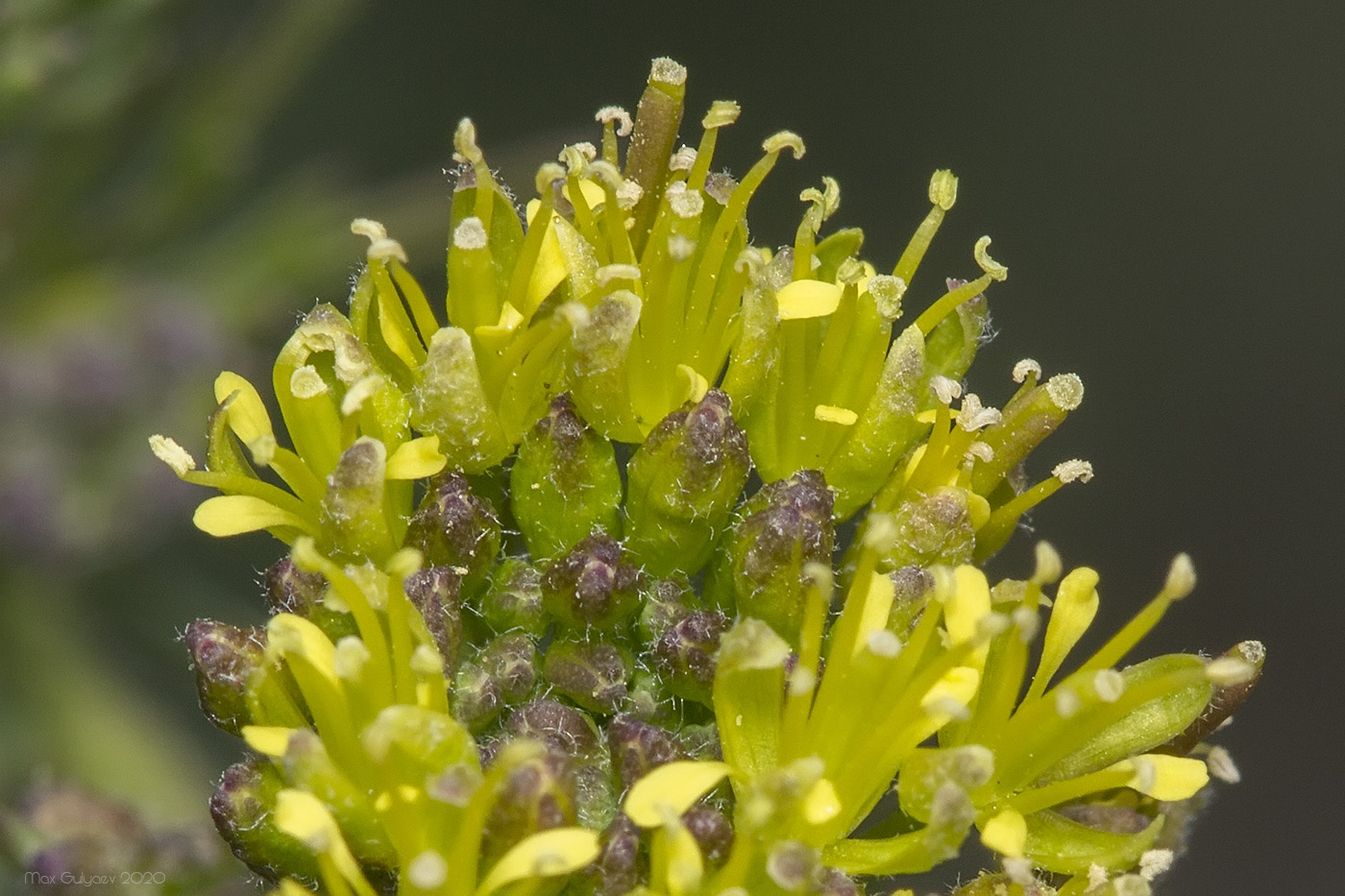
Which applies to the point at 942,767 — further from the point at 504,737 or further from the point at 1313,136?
the point at 1313,136

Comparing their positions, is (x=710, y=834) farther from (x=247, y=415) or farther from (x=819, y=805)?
(x=247, y=415)

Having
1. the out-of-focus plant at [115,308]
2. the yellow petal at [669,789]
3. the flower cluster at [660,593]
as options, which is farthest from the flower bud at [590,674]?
the out-of-focus plant at [115,308]

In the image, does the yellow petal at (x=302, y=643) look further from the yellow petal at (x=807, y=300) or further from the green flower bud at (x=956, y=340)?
the green flower bud at (x=956, y=340)

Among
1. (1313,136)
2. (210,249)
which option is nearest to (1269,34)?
(1313,136)

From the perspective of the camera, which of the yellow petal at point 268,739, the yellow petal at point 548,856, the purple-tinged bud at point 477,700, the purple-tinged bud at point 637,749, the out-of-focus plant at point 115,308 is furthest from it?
the out-of-focus plant at point 115,308

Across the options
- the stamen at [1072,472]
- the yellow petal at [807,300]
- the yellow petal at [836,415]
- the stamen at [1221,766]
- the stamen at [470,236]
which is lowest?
the stamen at [1221,766]

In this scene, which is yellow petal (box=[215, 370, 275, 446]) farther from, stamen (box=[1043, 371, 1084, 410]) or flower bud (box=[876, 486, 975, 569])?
stamen (box=[1043, 371, 1084, 410])

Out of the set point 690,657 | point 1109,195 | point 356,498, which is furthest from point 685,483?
point 1109,195
